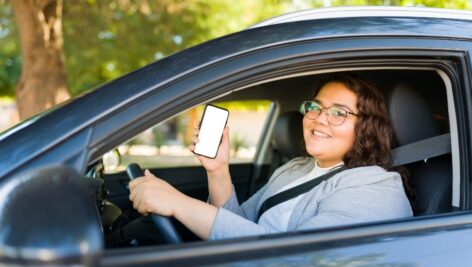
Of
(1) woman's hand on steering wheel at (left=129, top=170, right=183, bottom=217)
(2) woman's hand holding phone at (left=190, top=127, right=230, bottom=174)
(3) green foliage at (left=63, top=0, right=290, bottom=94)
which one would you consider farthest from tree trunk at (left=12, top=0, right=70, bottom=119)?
(1) woman's hand on steering wheel at (left=129, top=170, right=183, bottom=217)

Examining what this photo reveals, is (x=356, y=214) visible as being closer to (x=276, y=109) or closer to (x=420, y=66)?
(x=420, y=66)

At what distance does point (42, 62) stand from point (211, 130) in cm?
557

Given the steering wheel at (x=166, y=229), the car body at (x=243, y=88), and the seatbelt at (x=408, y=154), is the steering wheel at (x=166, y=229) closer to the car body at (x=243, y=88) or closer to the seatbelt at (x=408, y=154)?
the car body at (x=243, y=88)

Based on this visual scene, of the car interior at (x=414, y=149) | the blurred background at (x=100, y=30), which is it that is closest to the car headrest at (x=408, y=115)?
the car interior at (x=414, y=149)

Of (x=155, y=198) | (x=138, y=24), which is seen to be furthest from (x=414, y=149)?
(x=138, y=24)

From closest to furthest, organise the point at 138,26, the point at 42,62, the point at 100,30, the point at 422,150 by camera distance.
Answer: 1. the point at 422,150
2. the point at 42,62
3. the point at 100,30
4. the point at 138,26

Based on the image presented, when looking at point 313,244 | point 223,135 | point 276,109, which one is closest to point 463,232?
point 313,244

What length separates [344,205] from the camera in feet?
6.25

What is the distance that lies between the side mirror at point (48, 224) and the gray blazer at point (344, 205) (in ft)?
2.30

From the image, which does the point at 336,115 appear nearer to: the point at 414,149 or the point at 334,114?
the point at 334,114

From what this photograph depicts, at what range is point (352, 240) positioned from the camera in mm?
1502

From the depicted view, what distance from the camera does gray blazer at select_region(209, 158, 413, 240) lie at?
1769 millimetres

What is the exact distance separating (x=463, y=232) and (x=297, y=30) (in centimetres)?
81

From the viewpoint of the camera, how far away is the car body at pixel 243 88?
1.17 meters
